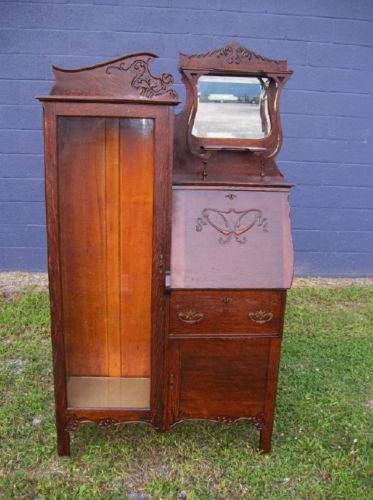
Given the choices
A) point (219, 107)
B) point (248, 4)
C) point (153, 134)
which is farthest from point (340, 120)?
point (153, 134)

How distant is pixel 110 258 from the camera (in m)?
2.22

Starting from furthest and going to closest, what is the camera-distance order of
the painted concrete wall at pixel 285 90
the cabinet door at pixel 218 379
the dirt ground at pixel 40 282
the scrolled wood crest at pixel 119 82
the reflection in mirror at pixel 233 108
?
the dirt ground at pixel 40 282 → the painted concrete wall at pixel 285 90 → the reflection in mirror at pixel 233 108 → the cabinet door at pixel 218 379 → the scrolled wood crest at pixel 119 82

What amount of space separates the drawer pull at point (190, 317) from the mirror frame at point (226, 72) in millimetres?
765

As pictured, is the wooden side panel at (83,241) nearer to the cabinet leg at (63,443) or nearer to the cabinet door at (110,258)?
the cabinet door at (110,258)

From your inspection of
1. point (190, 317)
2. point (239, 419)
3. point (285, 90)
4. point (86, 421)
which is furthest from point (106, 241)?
point (285, 90)

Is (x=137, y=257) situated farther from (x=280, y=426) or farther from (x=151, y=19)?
(x=151, y=19)

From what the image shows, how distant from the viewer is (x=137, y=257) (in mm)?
2221

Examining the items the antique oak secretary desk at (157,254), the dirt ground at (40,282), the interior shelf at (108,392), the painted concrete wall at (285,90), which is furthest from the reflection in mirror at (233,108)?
the dirt ground at (40,282)

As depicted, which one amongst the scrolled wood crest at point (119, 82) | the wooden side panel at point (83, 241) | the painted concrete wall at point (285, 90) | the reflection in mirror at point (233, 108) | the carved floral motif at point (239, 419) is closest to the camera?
the scrolled wood crest at point (119, 82)

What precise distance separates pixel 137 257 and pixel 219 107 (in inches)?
36.8

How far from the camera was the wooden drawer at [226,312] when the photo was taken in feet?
6.95

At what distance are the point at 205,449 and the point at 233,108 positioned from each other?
1.79 metres

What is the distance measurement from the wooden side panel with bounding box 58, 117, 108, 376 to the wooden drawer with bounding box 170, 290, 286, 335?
0.40 metres

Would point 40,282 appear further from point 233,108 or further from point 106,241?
point 233,108
